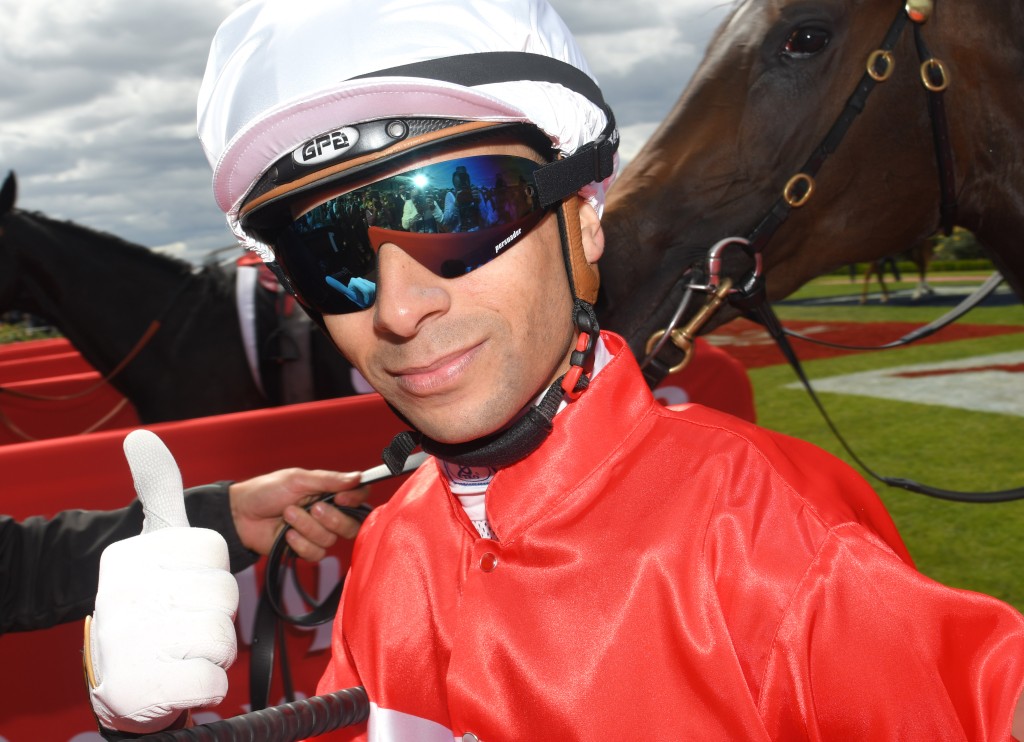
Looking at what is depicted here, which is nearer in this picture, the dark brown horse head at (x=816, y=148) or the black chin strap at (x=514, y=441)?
the black chin strap at (x=514, y=441)

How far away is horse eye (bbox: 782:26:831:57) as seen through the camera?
2.12m

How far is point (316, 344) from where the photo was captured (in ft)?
13.4

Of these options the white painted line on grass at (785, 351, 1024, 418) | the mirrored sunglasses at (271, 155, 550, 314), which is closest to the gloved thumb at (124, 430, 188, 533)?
the mirrored sunglasses at (271, 155, 550, 314)

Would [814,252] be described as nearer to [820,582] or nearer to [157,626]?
[820,582]

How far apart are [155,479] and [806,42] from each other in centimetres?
184

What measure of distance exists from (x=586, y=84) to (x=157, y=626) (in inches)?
37.3

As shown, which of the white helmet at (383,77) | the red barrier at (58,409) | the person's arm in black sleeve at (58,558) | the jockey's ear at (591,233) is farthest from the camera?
the red barrier at (58,409)

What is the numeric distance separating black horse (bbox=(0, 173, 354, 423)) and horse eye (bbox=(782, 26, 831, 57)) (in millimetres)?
2551

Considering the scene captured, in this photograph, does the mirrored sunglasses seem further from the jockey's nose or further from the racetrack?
the racetrack

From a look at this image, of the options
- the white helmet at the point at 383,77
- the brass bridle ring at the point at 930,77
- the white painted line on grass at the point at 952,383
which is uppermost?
the white helmet at the point at 383,77

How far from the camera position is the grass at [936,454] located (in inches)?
160

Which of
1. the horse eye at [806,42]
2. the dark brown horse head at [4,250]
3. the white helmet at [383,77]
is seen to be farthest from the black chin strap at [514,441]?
the dark brown horse head at [4,250]

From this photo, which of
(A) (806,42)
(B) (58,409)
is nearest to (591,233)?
(A) (806,42)

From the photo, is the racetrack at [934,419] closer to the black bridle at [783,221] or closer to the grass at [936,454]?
the grass at [936,454]
